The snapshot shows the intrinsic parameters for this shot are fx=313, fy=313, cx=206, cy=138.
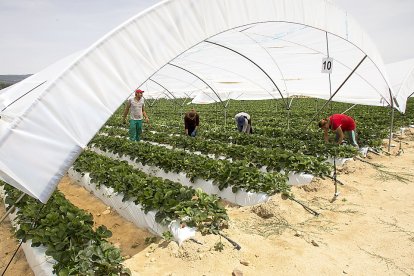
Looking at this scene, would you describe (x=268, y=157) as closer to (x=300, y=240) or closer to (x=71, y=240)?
(x=300, y=240)

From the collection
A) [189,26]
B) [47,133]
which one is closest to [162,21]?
[189,26]

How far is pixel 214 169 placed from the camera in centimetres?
715

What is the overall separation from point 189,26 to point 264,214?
346cm

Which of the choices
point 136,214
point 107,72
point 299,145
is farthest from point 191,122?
point 107,72

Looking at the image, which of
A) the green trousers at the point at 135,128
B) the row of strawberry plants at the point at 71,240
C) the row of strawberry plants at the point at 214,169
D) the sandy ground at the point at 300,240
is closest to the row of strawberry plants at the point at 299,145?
the sandy ground at the point at 300,240

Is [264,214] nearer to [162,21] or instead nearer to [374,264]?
[374,264]

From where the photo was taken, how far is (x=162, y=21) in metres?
3.50

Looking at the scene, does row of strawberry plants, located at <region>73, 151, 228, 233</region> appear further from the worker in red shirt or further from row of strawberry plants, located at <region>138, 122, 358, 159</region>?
the worker in red shirt

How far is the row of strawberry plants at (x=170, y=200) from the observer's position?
4.81 meters

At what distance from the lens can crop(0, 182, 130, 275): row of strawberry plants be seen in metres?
3.63

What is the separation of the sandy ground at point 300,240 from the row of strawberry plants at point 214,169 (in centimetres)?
43

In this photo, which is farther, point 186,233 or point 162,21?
point 186,233

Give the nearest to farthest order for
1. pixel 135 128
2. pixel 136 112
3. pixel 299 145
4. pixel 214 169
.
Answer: pixel 214 169
pixel 299 145
pixel 136 112
pixel 135 128

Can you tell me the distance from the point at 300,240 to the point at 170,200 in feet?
6.94
